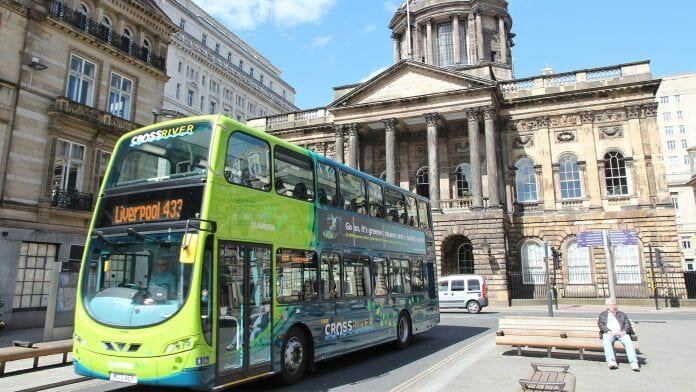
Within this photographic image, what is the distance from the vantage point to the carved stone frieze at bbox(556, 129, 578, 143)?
31.7m

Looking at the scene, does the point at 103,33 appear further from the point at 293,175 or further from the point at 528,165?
the point at 528,165

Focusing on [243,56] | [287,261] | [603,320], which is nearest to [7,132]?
[287,261]

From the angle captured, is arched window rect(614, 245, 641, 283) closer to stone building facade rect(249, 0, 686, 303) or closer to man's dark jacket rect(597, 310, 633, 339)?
stone building facade rect(249, 0, 686, 303)

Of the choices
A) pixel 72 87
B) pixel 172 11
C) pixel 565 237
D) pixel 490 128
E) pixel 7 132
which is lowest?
pixel 565 237

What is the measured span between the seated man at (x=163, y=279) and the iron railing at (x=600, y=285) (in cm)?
2617

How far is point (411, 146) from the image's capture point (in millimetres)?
35875

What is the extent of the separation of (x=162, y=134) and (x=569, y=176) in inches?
1179

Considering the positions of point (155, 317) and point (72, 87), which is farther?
point (72, 87)

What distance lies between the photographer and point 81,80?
753 inches

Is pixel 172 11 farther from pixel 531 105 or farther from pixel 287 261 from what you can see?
pixel 287 261

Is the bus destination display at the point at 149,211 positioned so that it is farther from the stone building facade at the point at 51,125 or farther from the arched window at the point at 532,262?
the arched window at the point at 532,262

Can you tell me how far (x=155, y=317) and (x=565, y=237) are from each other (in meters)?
29.4

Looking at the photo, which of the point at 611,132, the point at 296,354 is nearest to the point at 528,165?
the point at 611,132

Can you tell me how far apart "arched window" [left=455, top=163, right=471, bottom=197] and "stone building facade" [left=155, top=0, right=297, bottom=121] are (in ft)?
88.7
